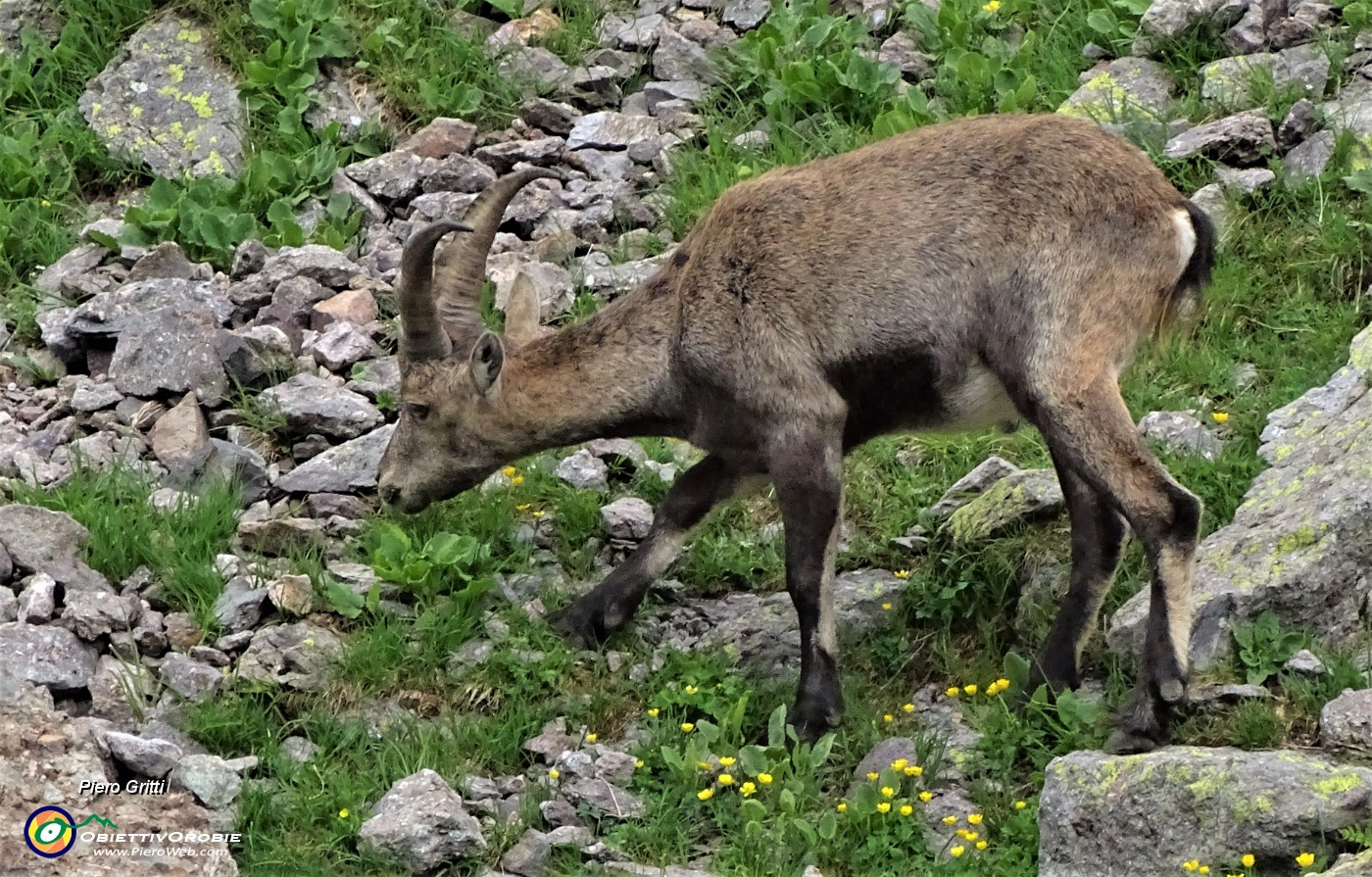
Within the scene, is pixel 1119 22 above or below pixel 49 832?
above

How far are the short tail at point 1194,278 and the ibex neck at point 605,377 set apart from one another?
204 cm

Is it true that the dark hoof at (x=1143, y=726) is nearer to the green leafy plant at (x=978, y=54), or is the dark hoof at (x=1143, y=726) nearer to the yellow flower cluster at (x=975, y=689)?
the yellow flower cluster at (x=975, y=689)

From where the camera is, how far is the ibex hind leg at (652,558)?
805 cm

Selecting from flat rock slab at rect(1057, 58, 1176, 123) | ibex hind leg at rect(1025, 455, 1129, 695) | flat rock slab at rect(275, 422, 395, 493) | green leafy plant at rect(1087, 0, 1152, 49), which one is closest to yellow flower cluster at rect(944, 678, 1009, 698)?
ibex hind leg at rect(1025, 455, 1129, 695)

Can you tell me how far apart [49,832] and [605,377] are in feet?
9.57

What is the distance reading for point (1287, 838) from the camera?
562 centimetres

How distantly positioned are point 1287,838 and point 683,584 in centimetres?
344

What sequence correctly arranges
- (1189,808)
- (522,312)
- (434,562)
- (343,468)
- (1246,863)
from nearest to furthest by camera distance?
(1246,863)
(1189,808)
(434,562)
(522,312)
(343,468)

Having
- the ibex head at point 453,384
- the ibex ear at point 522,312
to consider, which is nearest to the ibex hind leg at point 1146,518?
the ibex head at point 453,384

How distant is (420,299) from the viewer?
7688mm

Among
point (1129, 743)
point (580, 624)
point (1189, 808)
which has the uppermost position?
point (1189, 808)

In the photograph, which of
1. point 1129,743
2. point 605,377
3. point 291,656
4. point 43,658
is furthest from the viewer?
point 605,377

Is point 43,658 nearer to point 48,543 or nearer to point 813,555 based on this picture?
point 48,543

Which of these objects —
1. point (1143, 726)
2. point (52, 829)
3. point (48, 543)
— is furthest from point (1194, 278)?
point (48, 543)
